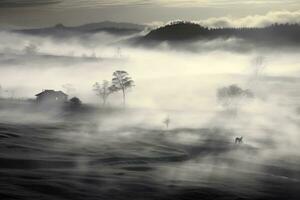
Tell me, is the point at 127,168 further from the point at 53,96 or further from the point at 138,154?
the point at 53,96

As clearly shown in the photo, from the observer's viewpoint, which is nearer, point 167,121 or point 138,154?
point 138,154

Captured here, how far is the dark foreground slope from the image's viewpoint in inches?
2341

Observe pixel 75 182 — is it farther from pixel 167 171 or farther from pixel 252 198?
pixel 252 198

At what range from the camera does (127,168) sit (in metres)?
75.9

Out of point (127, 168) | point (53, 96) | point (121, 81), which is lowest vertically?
point (127, 168)

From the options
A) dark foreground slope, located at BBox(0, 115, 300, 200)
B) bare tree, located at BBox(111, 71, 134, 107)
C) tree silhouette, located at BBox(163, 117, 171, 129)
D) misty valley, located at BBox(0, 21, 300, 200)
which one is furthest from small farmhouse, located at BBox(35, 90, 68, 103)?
dark foreground slope, located at BBox(0, 115, 300, 200)

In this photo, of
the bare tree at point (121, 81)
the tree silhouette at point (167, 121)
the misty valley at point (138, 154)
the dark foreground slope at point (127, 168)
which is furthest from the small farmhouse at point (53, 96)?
the dark foreground slope at point (127, 168)

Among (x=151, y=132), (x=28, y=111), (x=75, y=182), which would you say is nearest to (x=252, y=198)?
(x=75, y=182)

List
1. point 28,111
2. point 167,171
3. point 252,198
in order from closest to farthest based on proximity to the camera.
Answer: point 252,198 → point 167,171 → point 28,111

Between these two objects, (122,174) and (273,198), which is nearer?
(273,198)

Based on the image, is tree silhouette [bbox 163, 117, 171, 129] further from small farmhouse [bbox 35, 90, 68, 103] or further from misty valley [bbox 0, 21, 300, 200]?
small farmhouse [bbox 35, 90, 68, 103]

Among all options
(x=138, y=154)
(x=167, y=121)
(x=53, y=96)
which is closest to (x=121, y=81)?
(x=53, y=96)

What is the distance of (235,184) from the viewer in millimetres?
69250

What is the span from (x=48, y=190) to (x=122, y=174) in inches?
610
